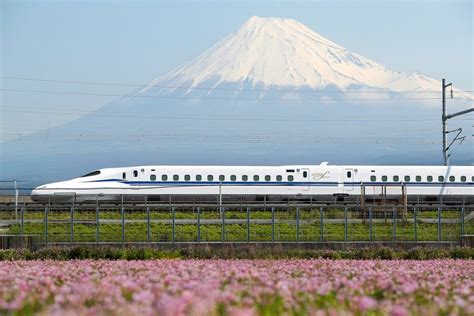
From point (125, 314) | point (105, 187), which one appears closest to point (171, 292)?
point (125, 314)

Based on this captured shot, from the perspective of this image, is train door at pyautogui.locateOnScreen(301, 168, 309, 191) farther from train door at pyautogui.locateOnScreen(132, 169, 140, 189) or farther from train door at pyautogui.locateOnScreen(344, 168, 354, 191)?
train door at pyautogui.locateOnScreen(132, 169, 140, 189)

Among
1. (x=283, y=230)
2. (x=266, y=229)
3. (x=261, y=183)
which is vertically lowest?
(x=261, y=183)

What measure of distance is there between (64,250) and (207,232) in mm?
10593

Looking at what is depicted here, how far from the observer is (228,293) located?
30.3 ft

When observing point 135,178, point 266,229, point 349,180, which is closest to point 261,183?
point 349,180

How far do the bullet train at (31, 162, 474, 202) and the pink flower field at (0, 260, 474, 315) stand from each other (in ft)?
148

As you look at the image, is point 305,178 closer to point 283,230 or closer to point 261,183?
point 261,183

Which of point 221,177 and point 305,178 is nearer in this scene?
point 221,177

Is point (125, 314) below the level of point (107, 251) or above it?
above

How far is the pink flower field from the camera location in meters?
8.22

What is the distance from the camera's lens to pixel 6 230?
34281mm

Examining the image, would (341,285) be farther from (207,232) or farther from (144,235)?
(207,232)

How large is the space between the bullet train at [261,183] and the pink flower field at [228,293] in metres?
45.1

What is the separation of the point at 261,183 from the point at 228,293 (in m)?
50.5
